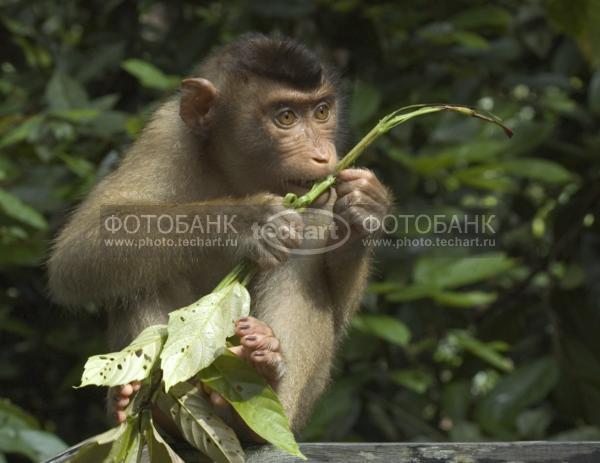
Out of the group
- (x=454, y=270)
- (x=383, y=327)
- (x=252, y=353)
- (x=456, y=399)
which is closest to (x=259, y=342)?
(x=252, y=353)

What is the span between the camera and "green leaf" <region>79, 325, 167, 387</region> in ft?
10.2

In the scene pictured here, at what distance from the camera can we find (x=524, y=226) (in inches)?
280

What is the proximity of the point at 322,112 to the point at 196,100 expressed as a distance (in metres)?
0.53

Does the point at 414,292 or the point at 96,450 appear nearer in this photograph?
the point at 96,450

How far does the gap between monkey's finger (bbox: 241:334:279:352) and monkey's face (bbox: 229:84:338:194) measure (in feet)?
2.44

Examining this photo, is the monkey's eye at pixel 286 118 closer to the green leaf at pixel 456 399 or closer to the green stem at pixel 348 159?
the green stem at pixel 348 159

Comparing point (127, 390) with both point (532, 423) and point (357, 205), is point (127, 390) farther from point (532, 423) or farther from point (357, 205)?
point (532, 423)

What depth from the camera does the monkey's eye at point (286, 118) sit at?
14.3ft

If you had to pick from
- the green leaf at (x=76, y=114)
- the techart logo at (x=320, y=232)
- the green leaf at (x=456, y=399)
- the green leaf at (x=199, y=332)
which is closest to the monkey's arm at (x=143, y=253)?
the techart logo at (x=320, y=232)

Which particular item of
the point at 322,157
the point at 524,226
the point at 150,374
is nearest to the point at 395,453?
the point at 150,374

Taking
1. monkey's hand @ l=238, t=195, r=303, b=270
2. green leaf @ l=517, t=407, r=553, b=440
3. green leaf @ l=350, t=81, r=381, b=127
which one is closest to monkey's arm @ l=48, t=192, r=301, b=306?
monkey's hand @ l=238, t=195, r=303, b=270

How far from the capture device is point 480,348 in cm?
→ 584

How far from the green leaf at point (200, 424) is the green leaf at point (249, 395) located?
0.07m

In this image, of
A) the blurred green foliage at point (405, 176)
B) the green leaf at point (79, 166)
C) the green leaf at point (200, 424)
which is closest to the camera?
the green leaf at point (200, 424)
